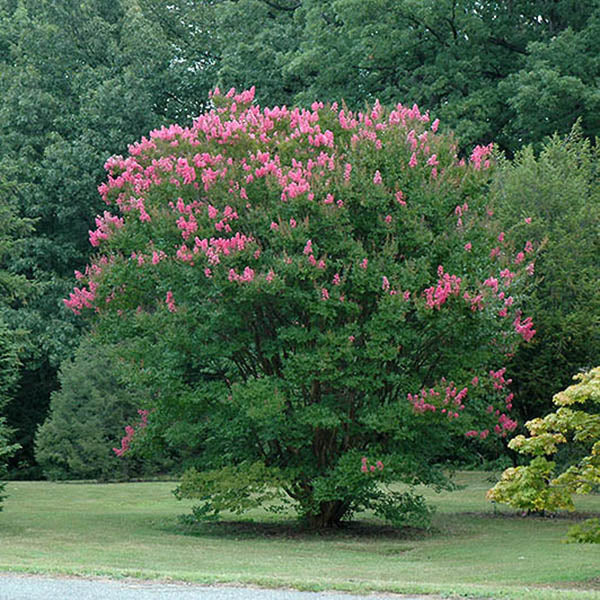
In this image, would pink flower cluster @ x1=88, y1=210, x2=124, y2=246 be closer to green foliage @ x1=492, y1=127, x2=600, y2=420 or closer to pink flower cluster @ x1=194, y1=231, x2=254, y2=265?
pink flower cluster @ x1=194, y1=231, x2=254, y2=265

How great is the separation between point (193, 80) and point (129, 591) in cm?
3013

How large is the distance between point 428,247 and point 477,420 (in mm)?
3197

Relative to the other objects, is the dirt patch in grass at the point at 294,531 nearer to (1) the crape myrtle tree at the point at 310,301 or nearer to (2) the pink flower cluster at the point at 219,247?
(1) the crape myrtle tree at the point at 310,301

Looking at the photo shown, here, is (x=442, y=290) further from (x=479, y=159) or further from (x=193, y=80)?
(x=193, y=80)

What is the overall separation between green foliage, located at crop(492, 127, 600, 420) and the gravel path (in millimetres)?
10749

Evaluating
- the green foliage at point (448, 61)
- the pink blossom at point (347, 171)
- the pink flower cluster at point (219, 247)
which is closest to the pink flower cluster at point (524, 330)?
the pink blossom at point (347, 171)

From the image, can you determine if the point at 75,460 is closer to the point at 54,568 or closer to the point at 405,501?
the point at 405,501

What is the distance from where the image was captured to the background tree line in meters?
30.0

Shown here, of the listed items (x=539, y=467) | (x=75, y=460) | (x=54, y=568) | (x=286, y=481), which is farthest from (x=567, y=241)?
(x=75, y=460)

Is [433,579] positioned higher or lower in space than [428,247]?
lower

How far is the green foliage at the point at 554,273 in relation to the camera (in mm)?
19672

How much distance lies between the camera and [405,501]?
682 inches

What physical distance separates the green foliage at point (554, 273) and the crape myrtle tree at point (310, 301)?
2.59 meters

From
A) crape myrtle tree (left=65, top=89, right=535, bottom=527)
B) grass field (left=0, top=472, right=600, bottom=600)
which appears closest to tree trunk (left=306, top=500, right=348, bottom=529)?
crape myrtle tree (left=65, top=89, right=535, bottom=527)
